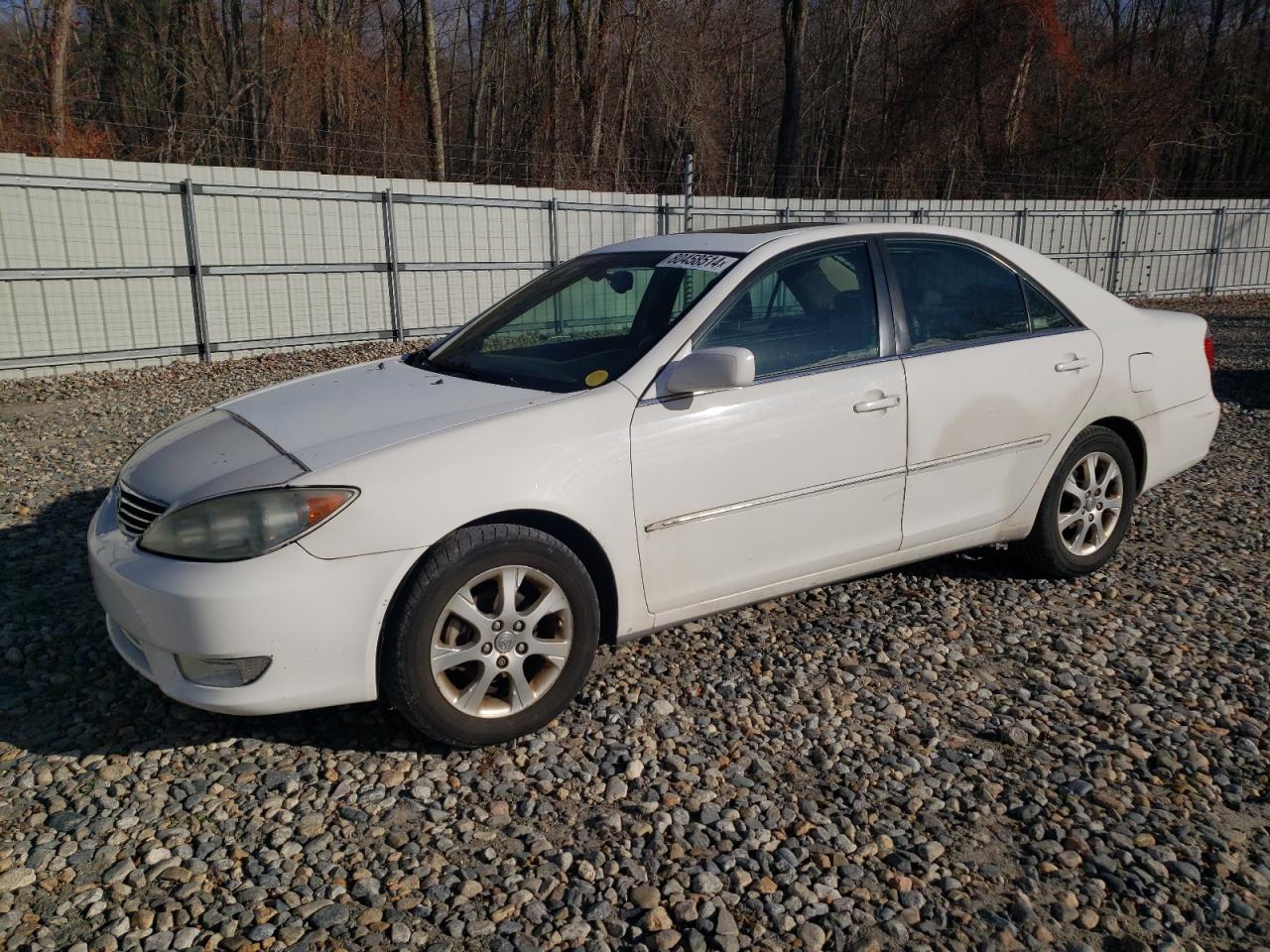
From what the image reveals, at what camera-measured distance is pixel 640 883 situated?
8.50 feet

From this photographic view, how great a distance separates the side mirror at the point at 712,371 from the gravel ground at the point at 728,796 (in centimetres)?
112

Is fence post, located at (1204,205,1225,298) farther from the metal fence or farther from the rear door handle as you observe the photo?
the rear door handle

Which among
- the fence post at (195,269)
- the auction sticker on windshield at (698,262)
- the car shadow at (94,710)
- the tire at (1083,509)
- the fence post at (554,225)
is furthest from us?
the fence post at (554,225)

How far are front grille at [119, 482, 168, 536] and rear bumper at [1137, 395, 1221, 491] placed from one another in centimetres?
415

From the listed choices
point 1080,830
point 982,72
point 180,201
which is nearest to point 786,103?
point 982,72

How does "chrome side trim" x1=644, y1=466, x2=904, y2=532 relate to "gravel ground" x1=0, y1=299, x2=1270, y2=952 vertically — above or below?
above

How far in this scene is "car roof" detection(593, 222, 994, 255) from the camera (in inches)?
158

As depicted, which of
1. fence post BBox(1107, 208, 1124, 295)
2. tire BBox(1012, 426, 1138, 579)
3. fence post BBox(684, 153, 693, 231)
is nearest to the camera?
tire BBox(1012, 426, 1138, 579)

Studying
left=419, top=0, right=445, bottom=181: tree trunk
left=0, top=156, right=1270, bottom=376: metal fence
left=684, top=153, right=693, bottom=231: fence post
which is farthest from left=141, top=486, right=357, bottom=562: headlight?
left=419, top=0, right=445, bottom=181: tree trunk

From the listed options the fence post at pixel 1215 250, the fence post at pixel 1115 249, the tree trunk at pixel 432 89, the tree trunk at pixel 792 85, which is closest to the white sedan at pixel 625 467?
the tree trunk at pixel 432 89

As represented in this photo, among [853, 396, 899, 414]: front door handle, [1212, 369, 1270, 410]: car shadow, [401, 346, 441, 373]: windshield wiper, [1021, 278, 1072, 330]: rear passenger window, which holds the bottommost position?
[1212, 369, 1270, 410]: car shadow

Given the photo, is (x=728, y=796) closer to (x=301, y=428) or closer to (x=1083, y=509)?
(x=301, y=428)

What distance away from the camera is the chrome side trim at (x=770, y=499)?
3.41 metres

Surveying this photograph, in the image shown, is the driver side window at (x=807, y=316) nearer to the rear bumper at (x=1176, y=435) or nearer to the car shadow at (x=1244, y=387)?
the rear bumper at (x=1176, y=435)
